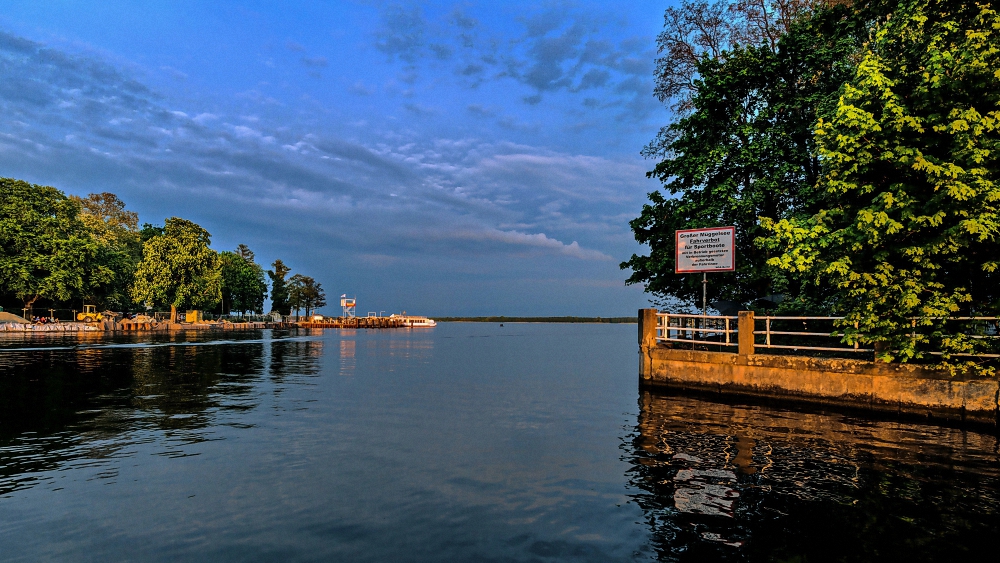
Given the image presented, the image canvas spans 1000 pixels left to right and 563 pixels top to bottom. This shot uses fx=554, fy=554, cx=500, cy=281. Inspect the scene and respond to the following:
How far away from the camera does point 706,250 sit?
73.0ft

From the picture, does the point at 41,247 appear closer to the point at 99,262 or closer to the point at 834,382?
the point at 99,262

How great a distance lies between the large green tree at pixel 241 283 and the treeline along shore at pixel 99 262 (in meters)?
0.26

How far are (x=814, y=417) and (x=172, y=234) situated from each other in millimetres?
92880

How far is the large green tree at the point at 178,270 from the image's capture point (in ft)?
269

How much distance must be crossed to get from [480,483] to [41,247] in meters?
80.9

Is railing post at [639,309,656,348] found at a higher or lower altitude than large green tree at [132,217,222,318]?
lower

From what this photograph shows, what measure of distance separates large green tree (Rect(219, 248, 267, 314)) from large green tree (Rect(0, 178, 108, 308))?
914 inches

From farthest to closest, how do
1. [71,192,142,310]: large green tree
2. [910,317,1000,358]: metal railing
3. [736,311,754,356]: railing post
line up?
[71,192,142,310]: large green tree, [736,311,754,356]: railing post, [910,317,1000,358]: metal railing

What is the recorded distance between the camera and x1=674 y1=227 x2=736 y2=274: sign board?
21.8m

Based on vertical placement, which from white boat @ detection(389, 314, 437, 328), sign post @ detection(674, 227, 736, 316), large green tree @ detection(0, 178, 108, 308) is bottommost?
white boat @ detection(389, 314, 437, 328)

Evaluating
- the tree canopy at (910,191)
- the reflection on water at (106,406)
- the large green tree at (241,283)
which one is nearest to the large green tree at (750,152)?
the tree canopy at (910,191)

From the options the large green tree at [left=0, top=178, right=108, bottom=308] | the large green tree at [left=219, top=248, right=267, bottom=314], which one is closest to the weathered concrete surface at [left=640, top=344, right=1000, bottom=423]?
the large green tree at [left=0, top=178, right=108, bottom=308]

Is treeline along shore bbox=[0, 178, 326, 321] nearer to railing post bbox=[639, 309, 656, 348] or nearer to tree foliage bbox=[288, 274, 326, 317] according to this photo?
tree foliage bbox=[288, 274, 326, 317]

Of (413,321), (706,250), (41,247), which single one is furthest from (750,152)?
(413,321)
